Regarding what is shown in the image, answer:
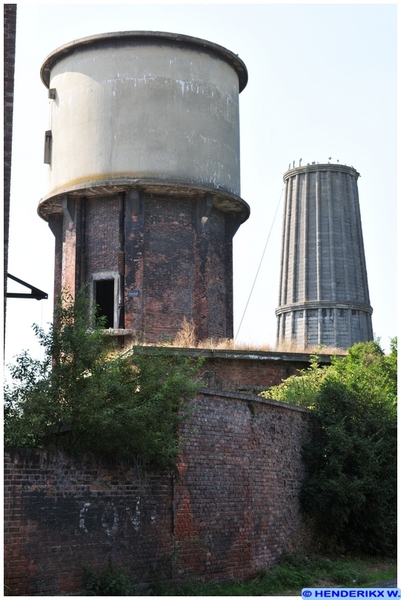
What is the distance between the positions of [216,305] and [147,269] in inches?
85.4

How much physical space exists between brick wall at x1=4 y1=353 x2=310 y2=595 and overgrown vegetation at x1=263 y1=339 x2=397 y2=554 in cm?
40

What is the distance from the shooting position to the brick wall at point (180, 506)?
1161 centimetres

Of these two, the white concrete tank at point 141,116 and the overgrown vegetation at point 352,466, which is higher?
the white concrete tank at point 141,116

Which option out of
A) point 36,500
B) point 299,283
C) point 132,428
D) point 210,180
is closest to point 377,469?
point 132,428

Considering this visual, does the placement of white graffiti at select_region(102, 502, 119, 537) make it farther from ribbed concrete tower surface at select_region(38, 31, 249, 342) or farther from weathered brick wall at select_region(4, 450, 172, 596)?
ribbed concrete tower surface at select_region(38, 31, 249, 342)

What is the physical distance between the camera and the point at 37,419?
38.8ft

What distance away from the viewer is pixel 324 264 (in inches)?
1641

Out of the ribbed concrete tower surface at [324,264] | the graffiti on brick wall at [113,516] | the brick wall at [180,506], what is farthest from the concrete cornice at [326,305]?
the graffiti on brick wall at [113,516]

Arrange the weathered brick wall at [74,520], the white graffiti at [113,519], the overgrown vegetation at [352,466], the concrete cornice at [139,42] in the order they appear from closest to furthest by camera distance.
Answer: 1. the weathered brick wall at [74,520]
2. the white graffiti at [113,519]
3. the overgrown vegetation at [352,466]
4. the concrete cornice at [139,42]

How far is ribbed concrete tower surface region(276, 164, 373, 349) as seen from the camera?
135 feet

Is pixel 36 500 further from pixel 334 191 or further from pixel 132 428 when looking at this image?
pixel 334 191

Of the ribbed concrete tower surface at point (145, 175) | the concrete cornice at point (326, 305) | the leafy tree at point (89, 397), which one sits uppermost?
Result: the ribbed concrete tower surface at point (145, 175)

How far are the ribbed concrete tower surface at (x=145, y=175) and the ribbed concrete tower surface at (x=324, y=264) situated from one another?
1719 cm

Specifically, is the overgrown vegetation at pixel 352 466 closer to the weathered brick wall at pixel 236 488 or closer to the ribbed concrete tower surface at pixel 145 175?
the weathered brick wall at pixel 236 488
